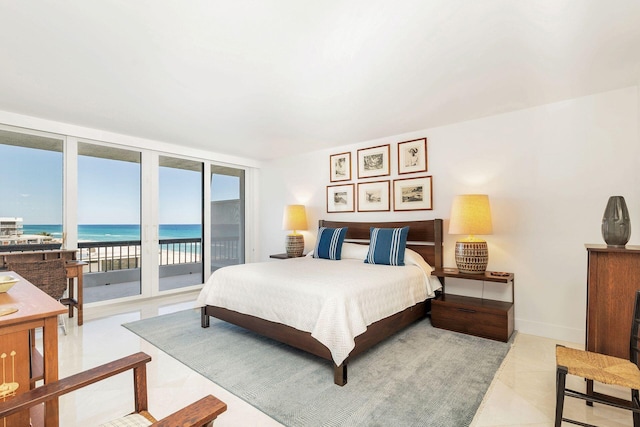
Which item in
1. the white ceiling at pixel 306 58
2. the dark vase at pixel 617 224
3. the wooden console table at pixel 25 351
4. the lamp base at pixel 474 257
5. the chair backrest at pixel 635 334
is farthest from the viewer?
the lamp base at pixel 474 257

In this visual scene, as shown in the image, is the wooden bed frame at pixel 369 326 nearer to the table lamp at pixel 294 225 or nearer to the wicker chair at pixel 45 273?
the table lamp at pixel 294 225

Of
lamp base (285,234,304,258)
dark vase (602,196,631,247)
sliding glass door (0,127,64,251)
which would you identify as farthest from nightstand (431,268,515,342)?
sliding glass door (0,127,64,251)

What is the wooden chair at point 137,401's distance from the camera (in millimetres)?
Result: 893

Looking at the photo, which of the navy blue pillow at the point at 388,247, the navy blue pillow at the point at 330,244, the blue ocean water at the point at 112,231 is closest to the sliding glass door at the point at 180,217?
the blue ocean water at the point at 112,231

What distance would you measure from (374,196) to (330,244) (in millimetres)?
1006

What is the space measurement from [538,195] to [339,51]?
2.62 m

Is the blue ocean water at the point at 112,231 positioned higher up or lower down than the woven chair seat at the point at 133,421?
higher up

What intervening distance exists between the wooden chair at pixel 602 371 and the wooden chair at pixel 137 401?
1684mm

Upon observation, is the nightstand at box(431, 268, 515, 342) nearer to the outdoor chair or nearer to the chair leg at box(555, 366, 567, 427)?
the chair leg at box(555, 366, 567, 427)

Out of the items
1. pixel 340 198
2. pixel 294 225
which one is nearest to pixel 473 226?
pixel 340 198

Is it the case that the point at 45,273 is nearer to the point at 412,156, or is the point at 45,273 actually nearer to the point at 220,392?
the point at 220,392

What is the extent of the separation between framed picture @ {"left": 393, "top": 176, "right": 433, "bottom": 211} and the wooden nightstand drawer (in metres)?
1.26

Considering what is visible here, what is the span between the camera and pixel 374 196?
15.0ft

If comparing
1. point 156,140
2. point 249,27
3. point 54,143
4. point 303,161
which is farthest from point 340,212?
point 54,143
